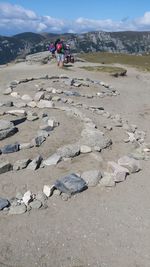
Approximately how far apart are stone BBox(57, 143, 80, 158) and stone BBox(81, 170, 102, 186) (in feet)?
4.74

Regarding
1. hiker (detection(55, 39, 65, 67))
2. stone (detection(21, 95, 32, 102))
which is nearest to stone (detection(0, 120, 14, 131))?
stone (detection(21, 95, 32, 102))

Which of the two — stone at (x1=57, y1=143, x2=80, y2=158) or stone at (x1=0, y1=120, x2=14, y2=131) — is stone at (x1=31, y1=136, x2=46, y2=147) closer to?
stone at (x1=57, y1=143, x2=80, y2=158)

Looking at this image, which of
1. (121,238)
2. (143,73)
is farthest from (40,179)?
(143,73)

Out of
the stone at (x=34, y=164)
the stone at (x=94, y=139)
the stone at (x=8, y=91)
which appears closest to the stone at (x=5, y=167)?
the stone at (x=34, y=164)

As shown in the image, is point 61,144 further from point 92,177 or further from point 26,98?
point 26,98

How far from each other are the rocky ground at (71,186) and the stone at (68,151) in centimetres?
3

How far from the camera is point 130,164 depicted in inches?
551

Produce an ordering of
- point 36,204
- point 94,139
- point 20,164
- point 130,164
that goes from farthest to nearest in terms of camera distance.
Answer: point 94,139 < point 130,164 < point 20,164 < point 36,204

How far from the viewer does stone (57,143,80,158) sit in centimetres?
1441

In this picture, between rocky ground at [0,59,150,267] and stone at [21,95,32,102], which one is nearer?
rocky ground at [0,59,150,267]

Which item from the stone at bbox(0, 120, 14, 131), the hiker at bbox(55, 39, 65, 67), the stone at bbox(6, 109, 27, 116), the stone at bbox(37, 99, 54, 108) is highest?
the stone at bbox(0, 120, 14, 131)

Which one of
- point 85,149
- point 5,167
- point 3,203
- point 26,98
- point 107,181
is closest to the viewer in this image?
point 3,203

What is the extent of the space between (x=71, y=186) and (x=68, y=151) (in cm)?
247

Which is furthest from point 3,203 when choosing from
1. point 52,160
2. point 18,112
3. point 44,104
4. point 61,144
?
point 44,104
